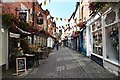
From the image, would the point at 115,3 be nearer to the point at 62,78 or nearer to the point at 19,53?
the point at 62,78

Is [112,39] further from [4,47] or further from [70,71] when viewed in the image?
[4,47]

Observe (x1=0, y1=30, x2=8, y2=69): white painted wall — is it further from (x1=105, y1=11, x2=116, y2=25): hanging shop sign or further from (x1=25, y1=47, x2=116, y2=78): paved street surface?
(x1=105, y1=11, x2=116, y2=25): hanging shop sign

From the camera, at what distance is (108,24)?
1277 cm

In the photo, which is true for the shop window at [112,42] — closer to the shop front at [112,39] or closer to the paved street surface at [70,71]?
the shop front at [112,39]

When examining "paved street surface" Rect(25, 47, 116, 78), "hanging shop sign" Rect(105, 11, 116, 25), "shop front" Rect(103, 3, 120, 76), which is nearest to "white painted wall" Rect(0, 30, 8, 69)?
"paved street surface" Rect(25, 47, 116, 78)

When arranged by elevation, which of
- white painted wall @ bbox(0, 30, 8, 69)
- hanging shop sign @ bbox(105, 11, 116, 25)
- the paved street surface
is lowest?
the paved street surface

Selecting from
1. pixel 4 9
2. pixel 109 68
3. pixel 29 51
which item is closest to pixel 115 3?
pixel 109 68

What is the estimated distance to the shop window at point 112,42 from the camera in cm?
1164

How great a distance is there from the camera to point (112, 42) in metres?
12.6

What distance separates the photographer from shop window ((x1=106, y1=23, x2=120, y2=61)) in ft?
38.2

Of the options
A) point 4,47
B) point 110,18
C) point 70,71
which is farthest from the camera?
point 4,47

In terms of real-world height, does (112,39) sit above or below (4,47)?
above

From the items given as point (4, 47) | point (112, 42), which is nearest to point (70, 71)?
point (112, 42)

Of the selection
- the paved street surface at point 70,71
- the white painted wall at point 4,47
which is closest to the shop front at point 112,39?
the paved street surface at point 70,71
